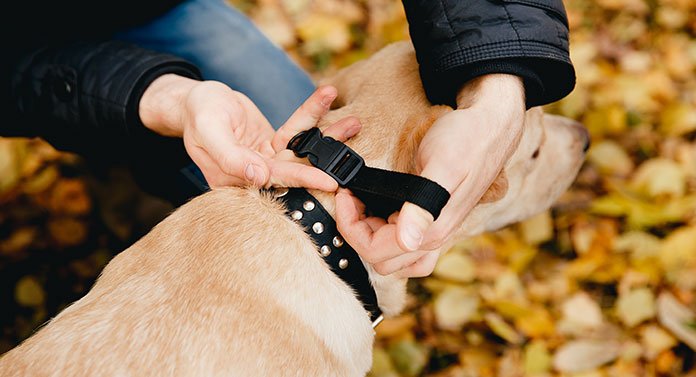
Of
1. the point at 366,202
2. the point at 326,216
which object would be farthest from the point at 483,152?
the point at 326,216

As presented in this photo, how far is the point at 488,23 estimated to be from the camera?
1685 mm

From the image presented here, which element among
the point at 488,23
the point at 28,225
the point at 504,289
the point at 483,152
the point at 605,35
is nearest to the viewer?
the point at 483,152

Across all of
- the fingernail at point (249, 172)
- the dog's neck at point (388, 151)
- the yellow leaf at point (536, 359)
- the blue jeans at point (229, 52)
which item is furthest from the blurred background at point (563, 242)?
the fingernail at point (249, 172)

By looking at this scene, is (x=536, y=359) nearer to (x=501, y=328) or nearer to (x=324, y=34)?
(x=501, y=328)

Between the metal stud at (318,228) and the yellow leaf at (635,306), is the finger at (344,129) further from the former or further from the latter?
the yellow leaf at (635,306)

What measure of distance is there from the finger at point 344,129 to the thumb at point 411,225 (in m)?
0.31

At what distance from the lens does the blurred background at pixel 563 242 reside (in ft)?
8.55

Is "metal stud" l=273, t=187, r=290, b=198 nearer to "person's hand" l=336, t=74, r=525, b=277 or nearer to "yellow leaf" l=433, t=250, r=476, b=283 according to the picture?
"person's hand" l=336, t=74, r=525, b=277

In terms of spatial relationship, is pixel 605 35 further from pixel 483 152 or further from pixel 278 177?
pixel 278 177

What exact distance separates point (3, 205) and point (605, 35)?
3465mm

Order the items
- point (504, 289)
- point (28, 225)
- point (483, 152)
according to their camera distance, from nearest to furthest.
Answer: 1. point (483, 152)
2. point (504, 289)
3. point (28, 225)

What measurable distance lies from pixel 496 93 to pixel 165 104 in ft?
3.50

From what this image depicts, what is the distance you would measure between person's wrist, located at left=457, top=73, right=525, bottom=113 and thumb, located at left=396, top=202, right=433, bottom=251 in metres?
0.37

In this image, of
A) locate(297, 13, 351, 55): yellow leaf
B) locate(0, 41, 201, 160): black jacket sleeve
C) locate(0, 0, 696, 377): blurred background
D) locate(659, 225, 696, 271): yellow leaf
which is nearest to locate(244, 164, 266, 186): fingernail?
locate(0, 41, 201, 160): black jacket sleeve
